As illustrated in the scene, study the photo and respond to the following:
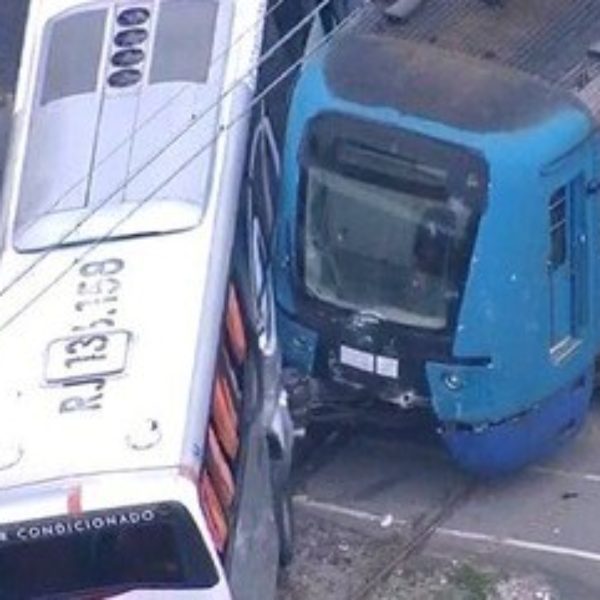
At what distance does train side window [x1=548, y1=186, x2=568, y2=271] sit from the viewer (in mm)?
14234

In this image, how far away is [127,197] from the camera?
14078 millimetres

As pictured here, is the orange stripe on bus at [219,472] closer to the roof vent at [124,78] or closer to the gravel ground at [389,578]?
the gravel ground at [389,578]

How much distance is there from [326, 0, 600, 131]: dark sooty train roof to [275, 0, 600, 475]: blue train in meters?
0.01

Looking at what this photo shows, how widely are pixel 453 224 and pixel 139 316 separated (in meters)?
2.20

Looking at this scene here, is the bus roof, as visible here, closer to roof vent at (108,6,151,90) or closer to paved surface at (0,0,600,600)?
roof vent at (108,6,151,90)

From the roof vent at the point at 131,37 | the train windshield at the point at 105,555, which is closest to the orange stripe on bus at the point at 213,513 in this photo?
the train windshield at the point at 105,555

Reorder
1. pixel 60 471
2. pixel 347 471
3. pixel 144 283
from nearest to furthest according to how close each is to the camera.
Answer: pixel 60 471 → pixel 144 283 → pixel 347 471

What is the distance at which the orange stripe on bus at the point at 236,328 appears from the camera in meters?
13.7

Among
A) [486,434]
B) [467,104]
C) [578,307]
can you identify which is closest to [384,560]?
[486,434]

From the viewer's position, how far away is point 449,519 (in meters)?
15.2

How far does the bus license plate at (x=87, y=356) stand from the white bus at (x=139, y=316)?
0.5 inches

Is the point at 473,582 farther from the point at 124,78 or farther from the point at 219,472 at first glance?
the point at 124,78

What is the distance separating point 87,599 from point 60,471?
0.72 meters

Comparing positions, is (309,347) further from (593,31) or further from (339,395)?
(593,31)
